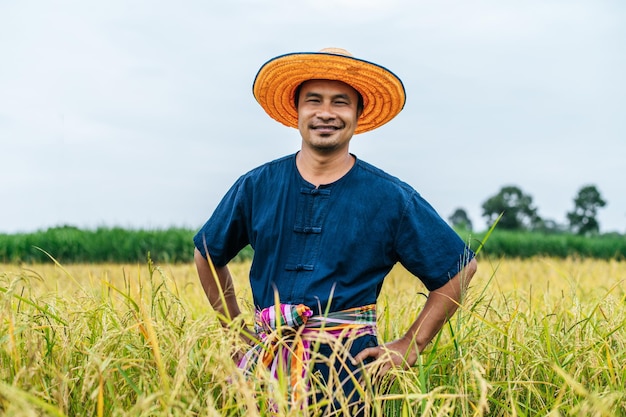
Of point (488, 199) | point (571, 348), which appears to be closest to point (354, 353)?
point (571, 348)

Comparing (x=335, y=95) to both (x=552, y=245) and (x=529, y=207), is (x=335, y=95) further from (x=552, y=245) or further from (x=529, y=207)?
(x=529, y=207)

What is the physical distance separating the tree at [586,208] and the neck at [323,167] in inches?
1179

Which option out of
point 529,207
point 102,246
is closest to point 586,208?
point 529,207

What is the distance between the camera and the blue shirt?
2.53m

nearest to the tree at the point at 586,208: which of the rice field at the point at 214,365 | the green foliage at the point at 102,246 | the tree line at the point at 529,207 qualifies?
the tree line at the point at 529,207

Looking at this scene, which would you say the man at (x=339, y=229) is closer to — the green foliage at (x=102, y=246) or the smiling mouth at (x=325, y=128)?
the smiling mouth at (x=325, y=128)

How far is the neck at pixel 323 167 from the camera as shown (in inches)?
105

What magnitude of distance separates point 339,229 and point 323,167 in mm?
285

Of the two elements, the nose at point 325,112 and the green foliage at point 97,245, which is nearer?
the nose at point 325,112

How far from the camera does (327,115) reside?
2.58 meters

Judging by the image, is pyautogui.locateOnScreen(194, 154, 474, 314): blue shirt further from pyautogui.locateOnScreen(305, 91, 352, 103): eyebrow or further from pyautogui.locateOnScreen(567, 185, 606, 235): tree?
pyautogui.locateOnScreen(567, 185, 606, 235): tree

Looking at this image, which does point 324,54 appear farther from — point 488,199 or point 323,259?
point 488,199

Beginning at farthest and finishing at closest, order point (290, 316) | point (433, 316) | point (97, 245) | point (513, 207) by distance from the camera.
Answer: point (513, 207)
point (97, 245)
point (433, 316)
point (290, 316)

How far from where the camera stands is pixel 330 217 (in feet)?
8.48
